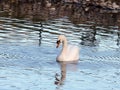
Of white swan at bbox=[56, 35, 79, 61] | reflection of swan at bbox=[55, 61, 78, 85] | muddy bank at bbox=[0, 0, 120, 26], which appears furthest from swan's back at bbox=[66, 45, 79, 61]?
muddy bank at bbox=[0, 0, 120, 26]

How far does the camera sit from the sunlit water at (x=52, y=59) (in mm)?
17422

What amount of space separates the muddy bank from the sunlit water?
17.8ft

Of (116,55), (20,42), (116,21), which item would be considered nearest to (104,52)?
(116,55)

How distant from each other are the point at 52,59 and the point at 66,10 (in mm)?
23869

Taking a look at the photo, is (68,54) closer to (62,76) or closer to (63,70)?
Result: (63,70)

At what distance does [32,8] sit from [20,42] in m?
20.4

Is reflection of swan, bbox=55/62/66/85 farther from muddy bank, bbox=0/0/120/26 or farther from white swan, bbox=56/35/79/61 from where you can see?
muddy bank, bbox=0/0/120/26

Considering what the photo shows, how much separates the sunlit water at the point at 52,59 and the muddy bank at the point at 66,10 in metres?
5.43

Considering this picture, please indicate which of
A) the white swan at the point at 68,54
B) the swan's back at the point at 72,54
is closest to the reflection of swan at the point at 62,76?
the white swan at the point at 68,54

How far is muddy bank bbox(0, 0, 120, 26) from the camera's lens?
39.2 metres

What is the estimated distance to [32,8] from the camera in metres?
45.5

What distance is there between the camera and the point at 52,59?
22.0 metres

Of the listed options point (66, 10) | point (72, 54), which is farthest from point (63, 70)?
point (66, 10)

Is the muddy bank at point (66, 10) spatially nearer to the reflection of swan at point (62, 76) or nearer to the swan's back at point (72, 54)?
the swan's back at point (72, 54)
